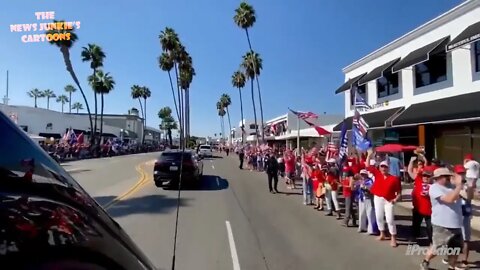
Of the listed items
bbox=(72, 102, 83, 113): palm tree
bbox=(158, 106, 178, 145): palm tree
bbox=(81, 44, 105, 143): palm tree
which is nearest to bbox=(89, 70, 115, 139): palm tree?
bbox=(81, 44, 105, 143): palm tree

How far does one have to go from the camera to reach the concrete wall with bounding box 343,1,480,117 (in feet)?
52.2

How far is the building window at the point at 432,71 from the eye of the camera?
1784 cm

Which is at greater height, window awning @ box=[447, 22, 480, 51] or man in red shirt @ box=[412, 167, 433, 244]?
window awning @ box=[447, 22, 480, 51]

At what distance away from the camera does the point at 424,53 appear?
691 inches

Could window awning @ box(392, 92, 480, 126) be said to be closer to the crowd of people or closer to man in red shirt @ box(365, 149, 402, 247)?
the crowd of people

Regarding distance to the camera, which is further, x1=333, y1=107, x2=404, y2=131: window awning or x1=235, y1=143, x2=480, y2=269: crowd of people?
x1=333, y1=107, x2=404, y2=131: window awning

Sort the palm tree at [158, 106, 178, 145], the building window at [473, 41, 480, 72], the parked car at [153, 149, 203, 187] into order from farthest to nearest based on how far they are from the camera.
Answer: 1. the palm tree at [158, 106, 178, 145]
2. the parked car at [153, 149, 203, 187]
3. the building window at [473, 41, 480, 72]

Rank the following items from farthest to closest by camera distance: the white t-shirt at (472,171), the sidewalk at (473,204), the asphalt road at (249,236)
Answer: the white t-shirt at (472,171) < the sidewalk at (473,204) < the asphalt road at (249,236)

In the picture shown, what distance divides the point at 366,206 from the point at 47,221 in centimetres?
918

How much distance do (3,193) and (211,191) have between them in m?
16.0

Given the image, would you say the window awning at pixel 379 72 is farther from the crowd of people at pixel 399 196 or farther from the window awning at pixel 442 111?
the crowd of people at pixel 399 196

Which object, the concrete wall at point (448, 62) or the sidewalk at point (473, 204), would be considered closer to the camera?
the sidewalk at point (473, 204)

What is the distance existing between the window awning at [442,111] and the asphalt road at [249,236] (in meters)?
4.78

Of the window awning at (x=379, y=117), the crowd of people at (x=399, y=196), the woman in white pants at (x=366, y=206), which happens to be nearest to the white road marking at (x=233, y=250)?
the crowd of people at (x=399, y=196)
